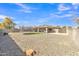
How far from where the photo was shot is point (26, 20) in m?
1.64

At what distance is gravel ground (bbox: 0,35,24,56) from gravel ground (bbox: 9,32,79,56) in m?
0.04

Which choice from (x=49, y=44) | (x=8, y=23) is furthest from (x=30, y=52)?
(x=8, y=23)

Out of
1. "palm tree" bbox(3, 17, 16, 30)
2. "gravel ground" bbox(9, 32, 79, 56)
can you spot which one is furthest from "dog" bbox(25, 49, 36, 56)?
"palm tree" bbox(3, 17, 16, 30)

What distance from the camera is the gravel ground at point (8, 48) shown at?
164 centimetres

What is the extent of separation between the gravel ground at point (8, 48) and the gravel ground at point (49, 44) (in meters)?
0.04

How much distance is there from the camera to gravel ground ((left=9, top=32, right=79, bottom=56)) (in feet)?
5.36

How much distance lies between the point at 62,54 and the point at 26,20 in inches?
15.3

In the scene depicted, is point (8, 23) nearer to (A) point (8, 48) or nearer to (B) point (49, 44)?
(A) point (8, 48)

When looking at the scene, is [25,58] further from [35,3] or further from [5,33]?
[35,3]

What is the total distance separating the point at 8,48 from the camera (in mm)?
1646

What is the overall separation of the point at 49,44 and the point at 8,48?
33cm

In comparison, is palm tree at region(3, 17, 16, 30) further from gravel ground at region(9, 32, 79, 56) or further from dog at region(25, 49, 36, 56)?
dog at region(25, 49, 36, 56)

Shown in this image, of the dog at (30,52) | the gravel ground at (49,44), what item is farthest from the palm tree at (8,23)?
the dog at (30,52)

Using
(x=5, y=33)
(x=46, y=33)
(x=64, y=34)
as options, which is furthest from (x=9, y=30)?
(x=64, y=34)
